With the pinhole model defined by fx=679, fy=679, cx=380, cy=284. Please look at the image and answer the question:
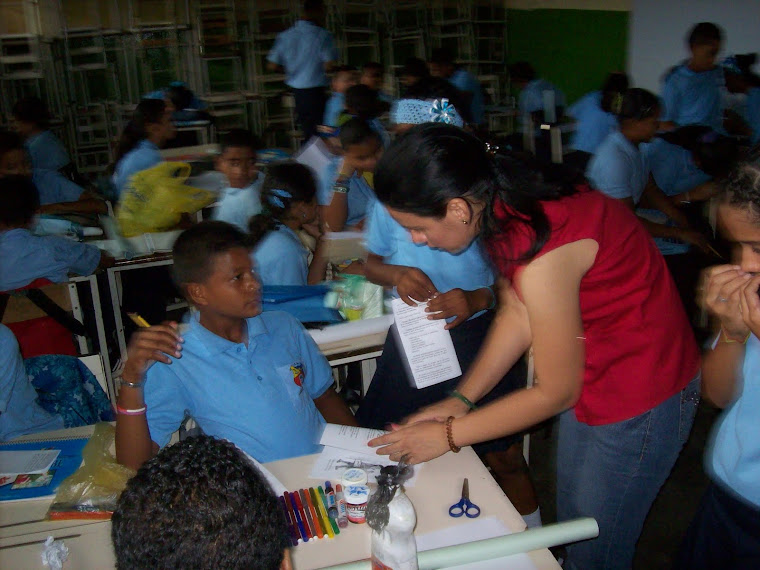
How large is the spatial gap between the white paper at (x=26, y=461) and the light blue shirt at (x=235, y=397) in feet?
0.98

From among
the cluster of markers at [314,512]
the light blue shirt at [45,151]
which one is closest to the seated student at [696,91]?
the cluster of markers at [314,512]

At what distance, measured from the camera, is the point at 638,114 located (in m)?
3.36

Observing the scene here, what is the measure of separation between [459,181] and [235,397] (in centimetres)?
92

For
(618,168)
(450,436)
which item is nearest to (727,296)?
(450,436)

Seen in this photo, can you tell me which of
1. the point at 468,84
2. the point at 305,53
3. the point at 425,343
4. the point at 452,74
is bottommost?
the point at 425,343

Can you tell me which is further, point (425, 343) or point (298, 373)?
→ point (425, 343)

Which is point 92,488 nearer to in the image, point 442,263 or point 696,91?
point 442,263

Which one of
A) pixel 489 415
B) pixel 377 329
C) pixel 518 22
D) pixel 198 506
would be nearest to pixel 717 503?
pixel 489 415

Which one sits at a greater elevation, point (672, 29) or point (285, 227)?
point (672, 29)

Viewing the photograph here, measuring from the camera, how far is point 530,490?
246 centimetres

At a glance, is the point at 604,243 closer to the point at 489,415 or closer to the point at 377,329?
the point at 489,415

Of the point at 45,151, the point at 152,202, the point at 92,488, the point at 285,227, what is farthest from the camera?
the point at 45,151

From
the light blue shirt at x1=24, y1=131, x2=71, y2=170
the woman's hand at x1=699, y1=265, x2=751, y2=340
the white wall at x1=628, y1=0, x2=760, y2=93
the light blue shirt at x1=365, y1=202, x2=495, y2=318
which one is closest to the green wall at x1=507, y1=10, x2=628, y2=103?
the white wall at x1=628, y1=0, x2=760, y2=93

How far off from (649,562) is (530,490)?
21.4 inches
